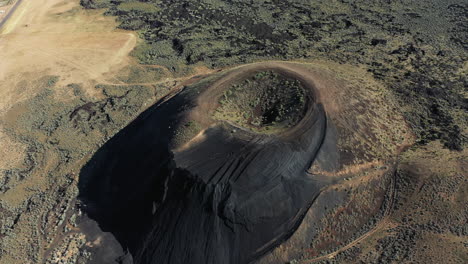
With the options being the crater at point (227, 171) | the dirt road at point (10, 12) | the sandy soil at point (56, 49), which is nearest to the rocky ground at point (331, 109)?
the sandy soil at point (56, 49)

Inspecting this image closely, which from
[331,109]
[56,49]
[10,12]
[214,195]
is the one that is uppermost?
[331,109]

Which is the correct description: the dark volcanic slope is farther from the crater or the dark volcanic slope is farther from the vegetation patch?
the vegetation patch

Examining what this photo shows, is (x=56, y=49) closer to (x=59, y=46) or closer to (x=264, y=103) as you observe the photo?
(x=59, y=46)

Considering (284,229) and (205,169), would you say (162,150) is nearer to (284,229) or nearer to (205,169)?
(205,169)

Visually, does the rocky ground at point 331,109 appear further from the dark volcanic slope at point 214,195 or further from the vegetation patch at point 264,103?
the vegetation patch at point 264,103

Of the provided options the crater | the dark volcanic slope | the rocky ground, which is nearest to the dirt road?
the rocky ground

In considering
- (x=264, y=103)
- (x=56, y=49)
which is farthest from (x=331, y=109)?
(x=56, y=49)
